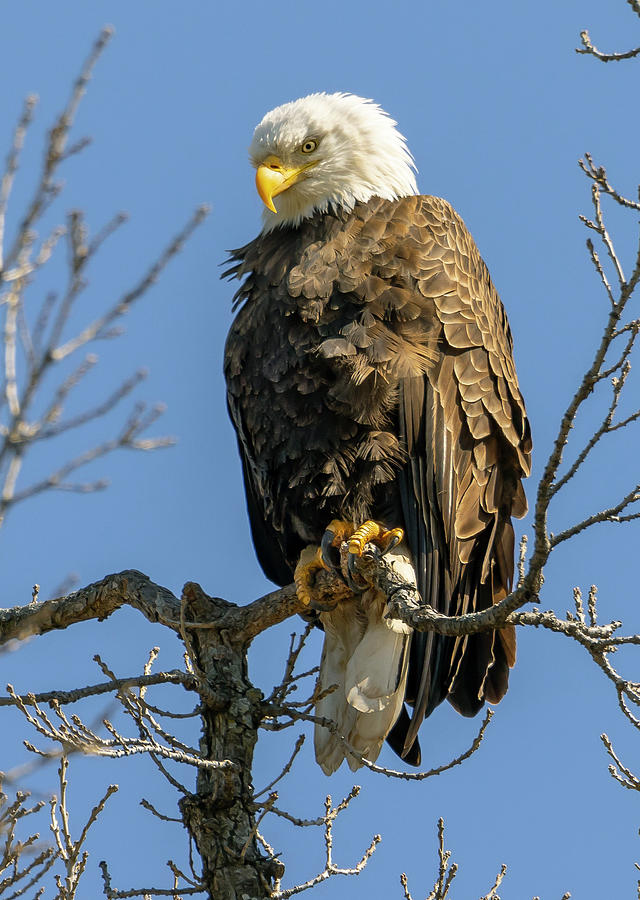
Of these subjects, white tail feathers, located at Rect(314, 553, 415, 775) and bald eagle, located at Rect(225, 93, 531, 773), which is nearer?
bald eagle, located at Rect(225, 93, 531, 773)

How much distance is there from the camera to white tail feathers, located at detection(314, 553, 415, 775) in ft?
15.2

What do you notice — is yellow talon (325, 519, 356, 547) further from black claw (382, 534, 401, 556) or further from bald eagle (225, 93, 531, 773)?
black claw (382, 534, 401, 556)

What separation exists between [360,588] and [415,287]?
118 cm

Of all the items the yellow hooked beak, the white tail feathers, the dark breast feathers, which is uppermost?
the yellow hooked beak

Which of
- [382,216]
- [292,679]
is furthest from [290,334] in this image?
[292,679]

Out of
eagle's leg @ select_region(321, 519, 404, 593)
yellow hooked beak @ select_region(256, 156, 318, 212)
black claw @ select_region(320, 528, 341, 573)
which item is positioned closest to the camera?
eagle's leg @ select_region(321, 519, 404, 593)

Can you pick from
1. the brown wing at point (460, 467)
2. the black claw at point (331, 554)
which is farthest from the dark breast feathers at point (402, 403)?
the black claw at point (331, 554)

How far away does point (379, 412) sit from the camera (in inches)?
→ 178

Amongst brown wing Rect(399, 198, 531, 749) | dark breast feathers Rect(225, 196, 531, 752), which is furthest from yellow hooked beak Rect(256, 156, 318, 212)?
brown wing Rect(399, 198, 531, 749)

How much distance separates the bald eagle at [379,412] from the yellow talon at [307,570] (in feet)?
0.07

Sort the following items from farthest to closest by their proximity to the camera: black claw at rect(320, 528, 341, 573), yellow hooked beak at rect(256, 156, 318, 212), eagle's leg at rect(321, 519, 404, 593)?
yellow hooked beak at rect(256, 156, 318, 212) → black claw at rect(320, 528, 341, 573) → eagle's leg at rect(321, 519, 404, 593)

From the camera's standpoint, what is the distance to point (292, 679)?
4.08 metres

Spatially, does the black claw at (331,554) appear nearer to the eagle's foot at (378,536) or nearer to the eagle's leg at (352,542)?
the eagle's leg at (352,542)

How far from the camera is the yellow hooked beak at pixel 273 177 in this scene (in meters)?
4.95
